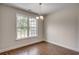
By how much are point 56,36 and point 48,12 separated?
1.87 ft

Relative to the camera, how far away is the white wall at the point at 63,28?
62.3 inches

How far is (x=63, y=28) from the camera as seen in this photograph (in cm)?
163

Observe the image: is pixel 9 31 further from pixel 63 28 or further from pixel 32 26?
pixel 63 28

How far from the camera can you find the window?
1.52 m

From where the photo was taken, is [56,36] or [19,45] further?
[56,36]

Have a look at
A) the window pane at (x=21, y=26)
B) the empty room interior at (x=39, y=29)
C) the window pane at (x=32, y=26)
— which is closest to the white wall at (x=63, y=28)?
the empty room interior at (x=39, y=29)

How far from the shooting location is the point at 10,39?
1570 mm

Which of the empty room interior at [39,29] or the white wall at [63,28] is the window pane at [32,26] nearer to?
the empty room interior at [39,29]

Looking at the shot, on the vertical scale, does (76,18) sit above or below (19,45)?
above

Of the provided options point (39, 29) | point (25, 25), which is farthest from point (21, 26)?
point (39, 29)

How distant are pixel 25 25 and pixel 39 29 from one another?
1.10 ft

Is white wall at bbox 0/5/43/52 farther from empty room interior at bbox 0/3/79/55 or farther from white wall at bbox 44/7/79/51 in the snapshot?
white wall at bbox 44/7/79/51
